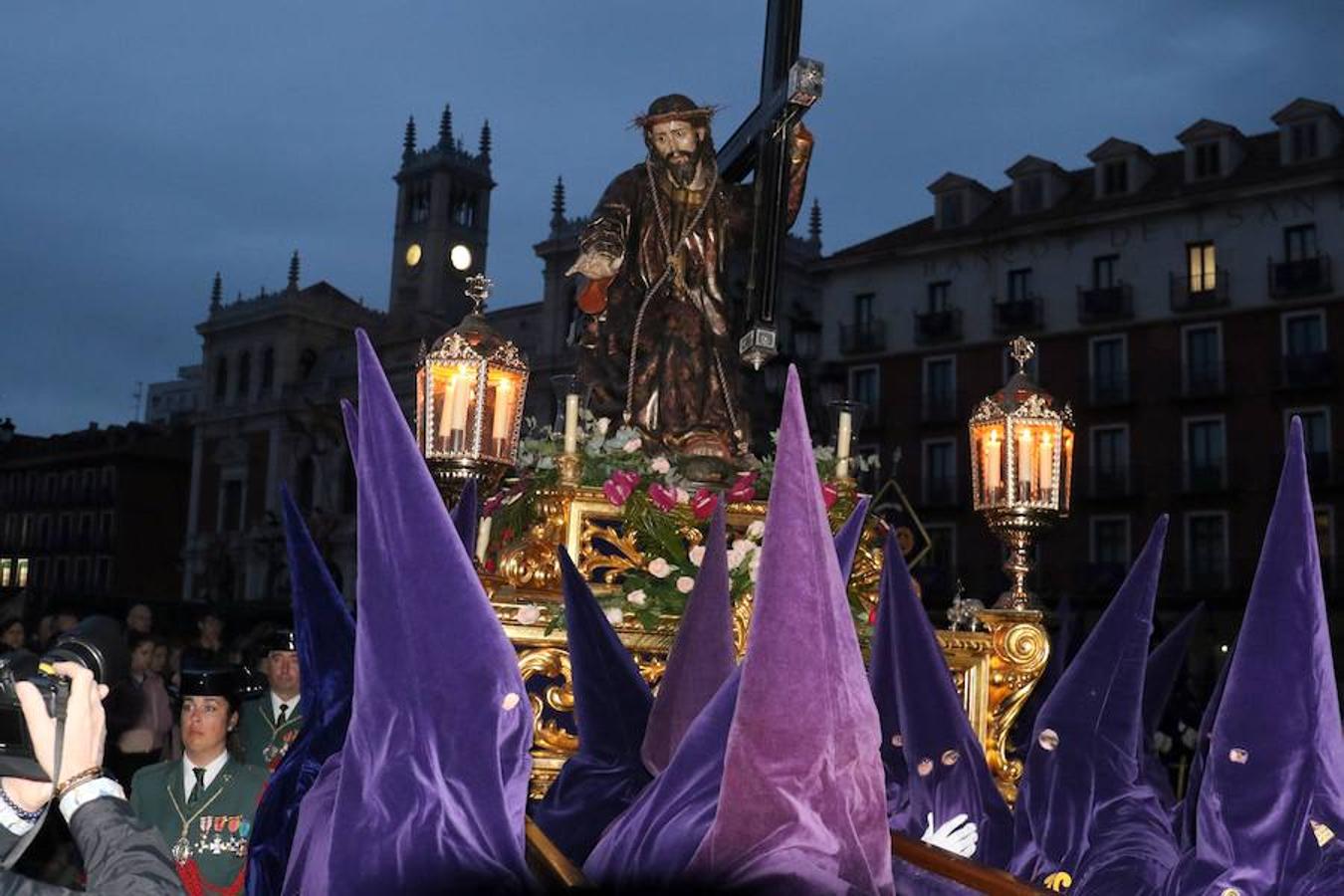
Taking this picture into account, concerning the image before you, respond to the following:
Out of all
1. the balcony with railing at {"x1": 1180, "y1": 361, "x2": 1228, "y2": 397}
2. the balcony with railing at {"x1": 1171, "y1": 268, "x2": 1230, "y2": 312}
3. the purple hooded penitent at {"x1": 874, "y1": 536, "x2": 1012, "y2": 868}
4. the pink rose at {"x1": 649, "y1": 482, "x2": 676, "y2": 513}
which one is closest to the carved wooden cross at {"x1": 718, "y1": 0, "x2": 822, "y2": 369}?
the pink rose at {"x1": 649, "y1": 482, "x2": 676, "y2": 513}

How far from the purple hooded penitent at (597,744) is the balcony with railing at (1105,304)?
32.2 m

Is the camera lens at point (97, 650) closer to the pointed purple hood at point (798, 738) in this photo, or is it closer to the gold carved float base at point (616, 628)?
the pointed purple hood at point (798, 738)

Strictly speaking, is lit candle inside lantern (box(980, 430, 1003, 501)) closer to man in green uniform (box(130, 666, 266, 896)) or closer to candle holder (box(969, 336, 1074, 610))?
candle holder (box(969, 336, 1074, 610))

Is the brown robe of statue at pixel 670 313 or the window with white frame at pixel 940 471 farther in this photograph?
the window with white frame at pixel 940 471

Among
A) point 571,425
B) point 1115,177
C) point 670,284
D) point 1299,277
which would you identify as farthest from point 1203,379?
point 571,425

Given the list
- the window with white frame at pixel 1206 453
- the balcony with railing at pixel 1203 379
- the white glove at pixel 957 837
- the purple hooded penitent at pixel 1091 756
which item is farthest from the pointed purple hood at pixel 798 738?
the balcony with railing at pixel 1203 379

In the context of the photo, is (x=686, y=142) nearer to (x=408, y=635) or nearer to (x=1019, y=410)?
(x=1019, y=410)

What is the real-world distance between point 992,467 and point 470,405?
114 inches

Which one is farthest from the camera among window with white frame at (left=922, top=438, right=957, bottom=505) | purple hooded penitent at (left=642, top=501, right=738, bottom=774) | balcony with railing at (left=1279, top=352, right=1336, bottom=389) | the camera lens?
window with white frame at (left=922, top=438, right=957, bottom=505)

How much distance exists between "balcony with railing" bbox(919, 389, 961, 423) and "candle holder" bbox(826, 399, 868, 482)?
28.8 m

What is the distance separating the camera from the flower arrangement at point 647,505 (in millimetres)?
6496

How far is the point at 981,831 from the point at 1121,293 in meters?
31.1

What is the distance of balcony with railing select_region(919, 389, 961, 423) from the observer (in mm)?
36125

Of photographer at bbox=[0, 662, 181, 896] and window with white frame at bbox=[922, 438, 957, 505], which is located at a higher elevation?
window with white frame at bbox=[922, 438, 957, 505]
